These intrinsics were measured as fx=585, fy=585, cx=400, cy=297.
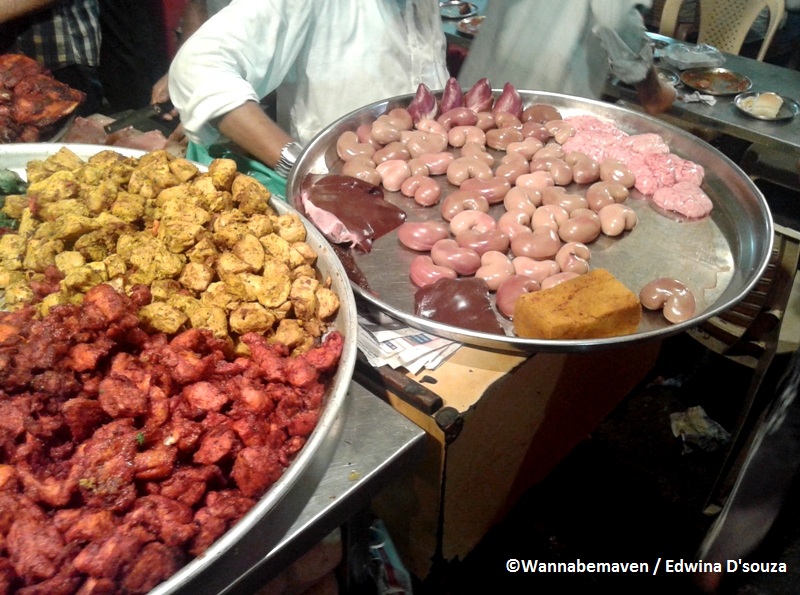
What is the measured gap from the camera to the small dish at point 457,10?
15.4ft

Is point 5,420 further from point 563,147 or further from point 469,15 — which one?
point 469,15

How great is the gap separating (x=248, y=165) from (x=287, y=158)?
0.73 feet

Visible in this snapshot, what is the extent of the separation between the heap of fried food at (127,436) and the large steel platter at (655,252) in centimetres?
44

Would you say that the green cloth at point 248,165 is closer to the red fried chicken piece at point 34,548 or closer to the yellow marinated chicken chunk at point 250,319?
the yellow marinated chicken chunk at point 250,319

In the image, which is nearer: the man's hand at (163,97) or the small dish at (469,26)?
the man's hand at (163,97)

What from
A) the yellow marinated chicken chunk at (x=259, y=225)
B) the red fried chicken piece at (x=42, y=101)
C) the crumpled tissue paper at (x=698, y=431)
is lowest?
the crumpled tissue paper at (x=698, y=431)

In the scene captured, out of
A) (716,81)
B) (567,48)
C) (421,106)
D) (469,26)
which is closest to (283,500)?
(421,106)

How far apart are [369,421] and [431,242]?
0.69m

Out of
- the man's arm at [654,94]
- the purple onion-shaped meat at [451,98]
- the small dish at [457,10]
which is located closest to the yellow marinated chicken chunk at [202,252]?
the purple onion-shaped meat at [451,98]

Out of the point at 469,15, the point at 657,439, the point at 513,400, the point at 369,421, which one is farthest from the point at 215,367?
the point at 469,15

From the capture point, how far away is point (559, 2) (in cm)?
277

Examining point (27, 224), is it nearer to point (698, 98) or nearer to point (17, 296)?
point (17, 296)

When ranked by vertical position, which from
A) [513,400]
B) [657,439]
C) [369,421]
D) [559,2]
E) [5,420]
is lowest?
[657,439]

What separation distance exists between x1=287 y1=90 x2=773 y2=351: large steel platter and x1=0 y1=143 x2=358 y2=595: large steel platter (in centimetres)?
21
